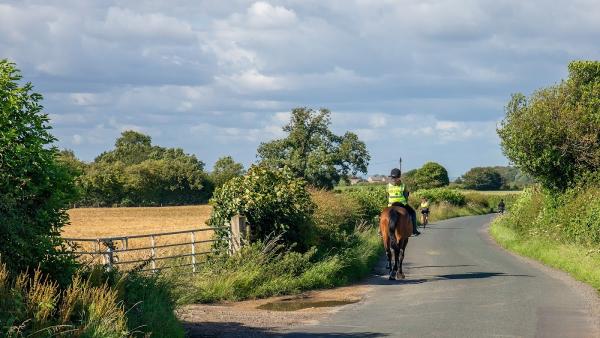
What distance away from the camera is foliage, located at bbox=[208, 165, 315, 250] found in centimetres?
1977

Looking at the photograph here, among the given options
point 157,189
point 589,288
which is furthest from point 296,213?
point 157,189

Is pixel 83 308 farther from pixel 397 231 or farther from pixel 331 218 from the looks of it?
pixel 331 218

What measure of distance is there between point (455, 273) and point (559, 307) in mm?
7436

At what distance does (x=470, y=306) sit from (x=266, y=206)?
6.51m

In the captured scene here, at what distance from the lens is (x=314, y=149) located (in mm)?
87938

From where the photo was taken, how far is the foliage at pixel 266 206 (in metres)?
19.8

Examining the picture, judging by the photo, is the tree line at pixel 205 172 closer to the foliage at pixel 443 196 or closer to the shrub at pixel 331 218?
the foliage at pixel 443 196

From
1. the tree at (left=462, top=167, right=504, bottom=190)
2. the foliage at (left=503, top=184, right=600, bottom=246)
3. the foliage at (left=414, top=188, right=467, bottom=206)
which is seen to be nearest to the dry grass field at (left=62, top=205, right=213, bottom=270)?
the foliage at (left=503, top=184, right=600, bottom=246)

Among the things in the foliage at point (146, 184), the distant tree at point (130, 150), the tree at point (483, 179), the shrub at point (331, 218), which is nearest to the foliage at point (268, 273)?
the shrub at point (331, 218)

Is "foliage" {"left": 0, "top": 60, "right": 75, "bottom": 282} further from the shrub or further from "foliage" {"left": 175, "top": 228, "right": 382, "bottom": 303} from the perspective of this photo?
the shrub

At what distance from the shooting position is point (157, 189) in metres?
102

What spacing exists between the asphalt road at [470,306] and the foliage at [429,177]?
109m

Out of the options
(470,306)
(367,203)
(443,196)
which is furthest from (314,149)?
(470,306)

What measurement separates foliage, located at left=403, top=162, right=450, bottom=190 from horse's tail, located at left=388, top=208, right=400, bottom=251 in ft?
363
